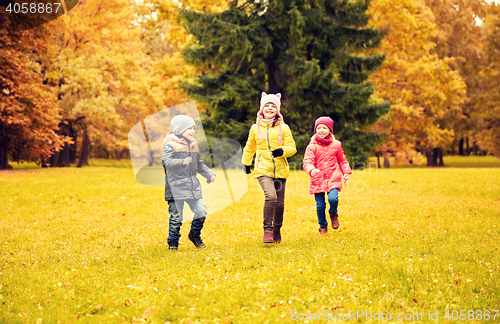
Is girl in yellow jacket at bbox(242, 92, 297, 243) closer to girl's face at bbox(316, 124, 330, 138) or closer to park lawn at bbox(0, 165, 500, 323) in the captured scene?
park lawn at bbox(0, 165, 500, 323)

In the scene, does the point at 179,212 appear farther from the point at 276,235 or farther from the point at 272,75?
the point at 272,75

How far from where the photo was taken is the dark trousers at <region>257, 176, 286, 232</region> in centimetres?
719

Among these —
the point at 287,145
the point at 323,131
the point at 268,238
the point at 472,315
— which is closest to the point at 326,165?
the point at 323,131

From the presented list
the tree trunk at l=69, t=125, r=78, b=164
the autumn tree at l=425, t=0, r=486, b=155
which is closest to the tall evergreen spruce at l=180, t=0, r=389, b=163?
the tree trunk at l=69, t=125, r=78, b=164

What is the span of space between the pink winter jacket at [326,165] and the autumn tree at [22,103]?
19218 mm

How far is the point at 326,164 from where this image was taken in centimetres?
811

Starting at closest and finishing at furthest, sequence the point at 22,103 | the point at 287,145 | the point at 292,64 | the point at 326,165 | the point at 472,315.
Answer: the point at 472,315, the point at 287,145, the point at 326,165, the point at 22,103, the point at 292,64

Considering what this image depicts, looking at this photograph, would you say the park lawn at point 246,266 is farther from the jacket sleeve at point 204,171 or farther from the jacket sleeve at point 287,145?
the jacket sleeve at point 287,145

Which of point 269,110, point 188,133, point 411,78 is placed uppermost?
point 411,78

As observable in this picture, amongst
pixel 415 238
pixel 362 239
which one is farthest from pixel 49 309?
pixel 415 238

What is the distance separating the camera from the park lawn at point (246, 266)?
4844 millimetres

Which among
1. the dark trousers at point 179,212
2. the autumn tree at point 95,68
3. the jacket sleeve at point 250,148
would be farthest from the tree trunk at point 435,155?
the dark trousers at point 179,212

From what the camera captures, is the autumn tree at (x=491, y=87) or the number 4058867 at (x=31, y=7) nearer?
the number 4058867 at (x=31, y=7)

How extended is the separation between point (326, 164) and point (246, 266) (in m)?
2.79
